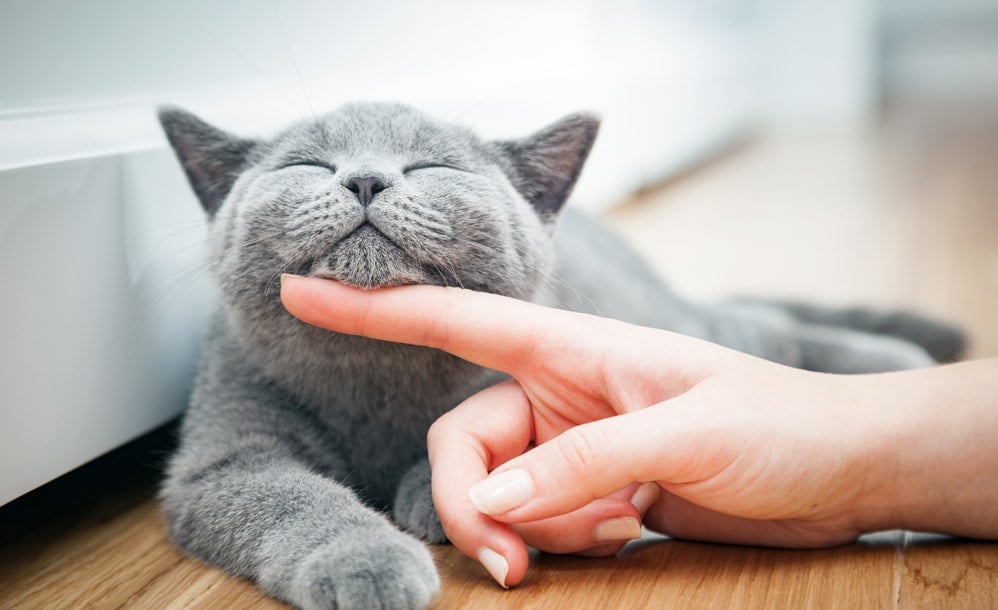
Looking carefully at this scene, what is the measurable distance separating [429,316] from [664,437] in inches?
9.9

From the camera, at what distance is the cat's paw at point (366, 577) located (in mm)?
740

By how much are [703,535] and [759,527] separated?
6 cm

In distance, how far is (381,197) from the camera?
863 millimetres

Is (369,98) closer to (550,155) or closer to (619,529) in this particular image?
(550,155)

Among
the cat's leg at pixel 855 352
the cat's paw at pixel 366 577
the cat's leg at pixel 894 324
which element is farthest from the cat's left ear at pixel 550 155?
the cat's leg at pixel 894 324

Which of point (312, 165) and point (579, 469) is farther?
point (312, 165)

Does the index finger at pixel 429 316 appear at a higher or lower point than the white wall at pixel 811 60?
higher

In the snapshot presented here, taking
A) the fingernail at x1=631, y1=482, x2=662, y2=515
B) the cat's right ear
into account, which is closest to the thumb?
the fingernail at x1=631, y1=482, x2=662, y2=515

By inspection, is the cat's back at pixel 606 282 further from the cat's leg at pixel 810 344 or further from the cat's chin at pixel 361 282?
the cat's chin at pixel 361 282

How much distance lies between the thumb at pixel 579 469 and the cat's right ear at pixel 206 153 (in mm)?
506

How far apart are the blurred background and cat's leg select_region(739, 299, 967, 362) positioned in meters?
0.05

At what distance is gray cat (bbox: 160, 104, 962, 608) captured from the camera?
2.77ft

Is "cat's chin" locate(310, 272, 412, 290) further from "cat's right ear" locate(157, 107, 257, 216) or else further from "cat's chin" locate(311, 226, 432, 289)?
"cat's right ear" locate(157, 107, 257, 216)

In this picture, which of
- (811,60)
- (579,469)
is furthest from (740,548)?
(811,60)
